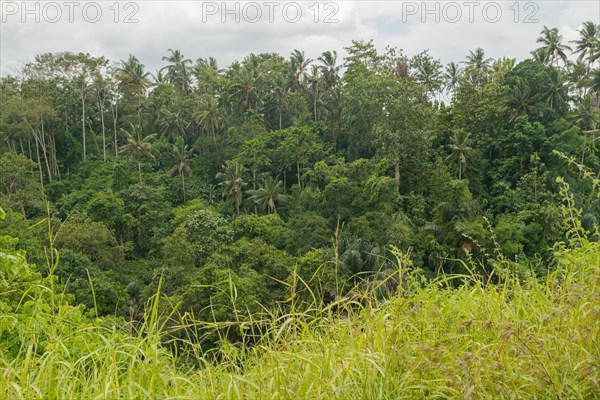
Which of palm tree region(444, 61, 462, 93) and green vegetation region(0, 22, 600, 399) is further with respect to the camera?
palm tree region(444, 61, 462, 93)

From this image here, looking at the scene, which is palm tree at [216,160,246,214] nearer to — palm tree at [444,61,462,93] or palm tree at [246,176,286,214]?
palm tree at [246,176,286,214]

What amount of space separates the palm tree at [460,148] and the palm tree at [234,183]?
26.9 feet

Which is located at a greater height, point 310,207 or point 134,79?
point 134,79

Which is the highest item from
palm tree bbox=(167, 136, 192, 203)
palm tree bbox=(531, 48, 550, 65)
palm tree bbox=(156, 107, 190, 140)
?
palm tree bbox=(531, 48, 550, 65)

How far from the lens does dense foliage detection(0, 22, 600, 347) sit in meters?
13.9

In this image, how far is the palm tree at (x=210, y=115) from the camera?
2400 centimetres

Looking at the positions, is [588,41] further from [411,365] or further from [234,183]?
[411,365]

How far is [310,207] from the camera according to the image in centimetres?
1753

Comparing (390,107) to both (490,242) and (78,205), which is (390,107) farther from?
(78,205)

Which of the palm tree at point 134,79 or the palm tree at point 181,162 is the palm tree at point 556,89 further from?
the palm tree at point 134,79

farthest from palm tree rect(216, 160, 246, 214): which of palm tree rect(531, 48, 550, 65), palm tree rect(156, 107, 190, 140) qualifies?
palm tree rect(531, 48, 550, 65)

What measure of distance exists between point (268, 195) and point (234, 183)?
1.59 metres

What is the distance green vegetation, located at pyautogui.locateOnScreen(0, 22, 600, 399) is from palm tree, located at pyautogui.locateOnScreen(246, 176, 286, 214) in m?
0.09

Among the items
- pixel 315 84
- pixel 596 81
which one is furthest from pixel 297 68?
pixel 596 81
